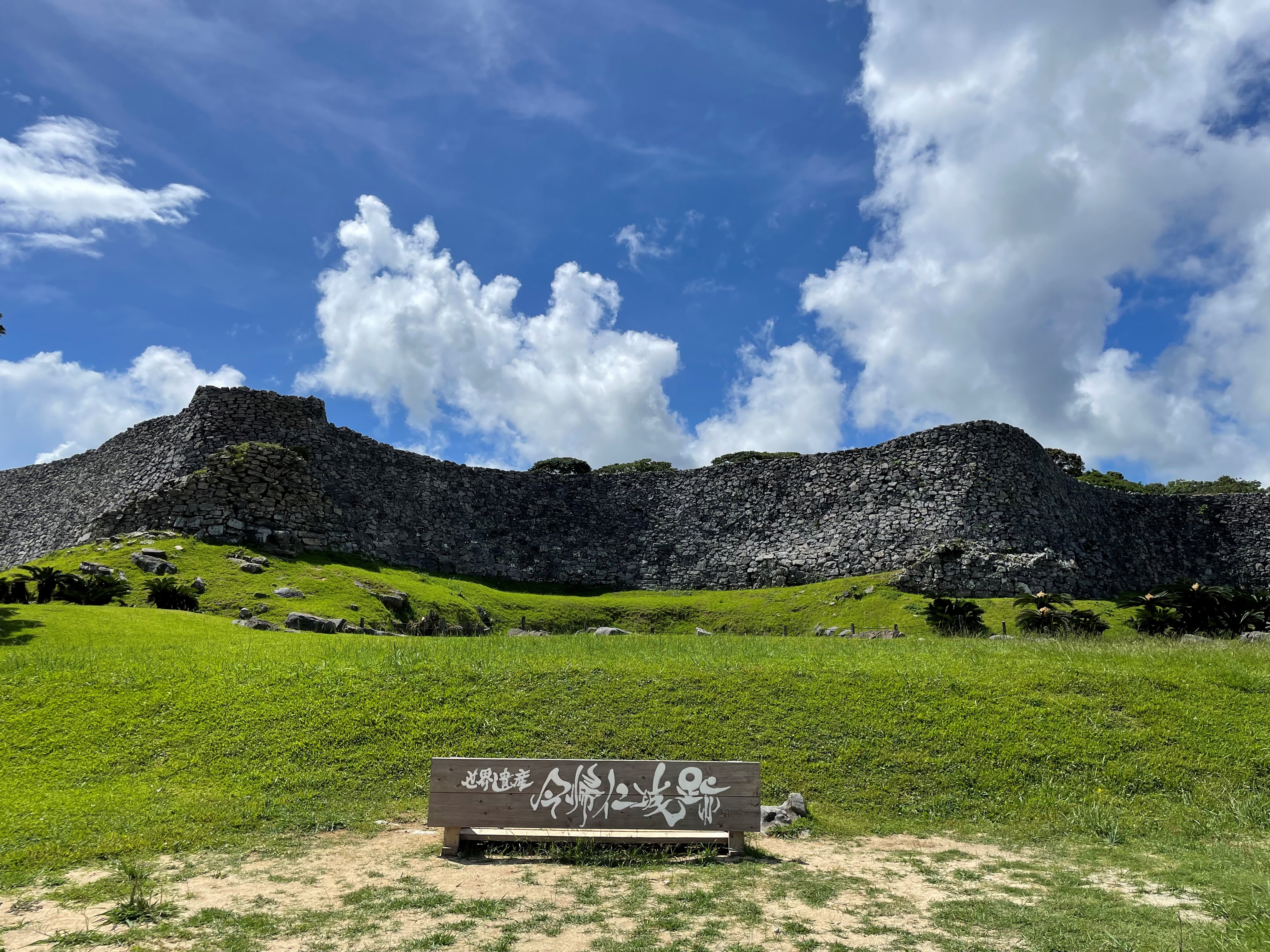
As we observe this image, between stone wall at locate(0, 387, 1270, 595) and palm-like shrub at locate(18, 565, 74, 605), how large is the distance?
7.59 metres

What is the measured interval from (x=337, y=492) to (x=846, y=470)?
87.9ft

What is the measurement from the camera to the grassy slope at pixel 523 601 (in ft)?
79.0

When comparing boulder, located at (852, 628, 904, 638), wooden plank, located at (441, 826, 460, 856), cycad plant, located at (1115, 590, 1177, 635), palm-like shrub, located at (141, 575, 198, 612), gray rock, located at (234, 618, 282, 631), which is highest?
cycad plant, located at (1115, 590, 1177, 635)

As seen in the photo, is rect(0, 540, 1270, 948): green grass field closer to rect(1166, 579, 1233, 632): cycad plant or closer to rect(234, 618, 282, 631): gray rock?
rect(234, 618, 282, 631): gray rock

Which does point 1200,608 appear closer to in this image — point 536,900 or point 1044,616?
point 1044,616

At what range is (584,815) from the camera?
8562 mm

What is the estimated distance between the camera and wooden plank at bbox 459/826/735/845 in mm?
8391

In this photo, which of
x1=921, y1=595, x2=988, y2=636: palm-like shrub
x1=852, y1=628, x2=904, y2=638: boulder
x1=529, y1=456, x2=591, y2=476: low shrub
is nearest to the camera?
x1=852, y1=628, x2=904, y2=638: boulder

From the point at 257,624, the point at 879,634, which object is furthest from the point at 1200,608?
the point at 257,624

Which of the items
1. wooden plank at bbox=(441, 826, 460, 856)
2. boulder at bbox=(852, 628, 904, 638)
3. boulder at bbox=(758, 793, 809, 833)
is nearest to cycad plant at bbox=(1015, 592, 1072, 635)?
boulder at bbox=(852, 628, 904, 638)

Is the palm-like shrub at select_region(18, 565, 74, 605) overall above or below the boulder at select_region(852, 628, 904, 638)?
above

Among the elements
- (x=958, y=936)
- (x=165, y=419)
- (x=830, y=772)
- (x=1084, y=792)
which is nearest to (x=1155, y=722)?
(x=1084, y=792)

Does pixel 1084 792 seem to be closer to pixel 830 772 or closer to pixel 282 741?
pixel 830 772

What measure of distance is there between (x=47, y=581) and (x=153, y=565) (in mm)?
3708
